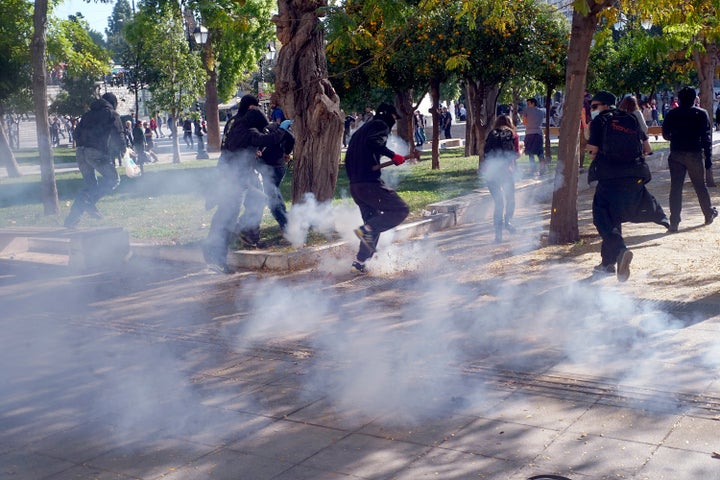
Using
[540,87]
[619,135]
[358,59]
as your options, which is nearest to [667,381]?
[619,135]

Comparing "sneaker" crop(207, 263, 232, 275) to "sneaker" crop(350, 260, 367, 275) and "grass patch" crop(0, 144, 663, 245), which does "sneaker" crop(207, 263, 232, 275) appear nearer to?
"grass patch" crop(0, 144, 663, 245)

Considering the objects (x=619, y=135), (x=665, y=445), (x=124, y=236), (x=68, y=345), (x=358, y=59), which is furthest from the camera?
(x=358, y=59)

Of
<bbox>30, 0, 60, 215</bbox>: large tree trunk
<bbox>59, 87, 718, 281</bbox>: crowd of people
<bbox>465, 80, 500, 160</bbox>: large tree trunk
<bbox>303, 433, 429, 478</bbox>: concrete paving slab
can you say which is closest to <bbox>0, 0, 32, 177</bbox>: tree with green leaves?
<bbox>30, 0, 60, 215</bbox>: large tree trunk

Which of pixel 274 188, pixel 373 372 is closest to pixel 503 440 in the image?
pixel 373 372

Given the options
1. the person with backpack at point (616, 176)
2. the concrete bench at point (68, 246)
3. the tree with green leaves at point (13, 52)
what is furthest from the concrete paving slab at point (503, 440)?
the tree with green leaves at point (13, 52)

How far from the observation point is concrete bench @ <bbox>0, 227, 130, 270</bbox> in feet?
29.1

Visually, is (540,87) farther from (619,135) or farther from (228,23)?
(619,135)

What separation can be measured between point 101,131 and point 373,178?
14.5ft

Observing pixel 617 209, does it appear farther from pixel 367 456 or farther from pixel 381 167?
pixel 367 456

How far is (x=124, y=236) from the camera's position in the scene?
9133 millimetres

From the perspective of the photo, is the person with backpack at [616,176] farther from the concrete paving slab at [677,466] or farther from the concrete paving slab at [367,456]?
the concrete paving slab at [367,456]

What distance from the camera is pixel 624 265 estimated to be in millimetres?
6922

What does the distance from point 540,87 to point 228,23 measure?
1375 centimetres

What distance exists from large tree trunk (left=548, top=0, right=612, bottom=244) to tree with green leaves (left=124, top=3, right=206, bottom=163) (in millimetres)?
16967
